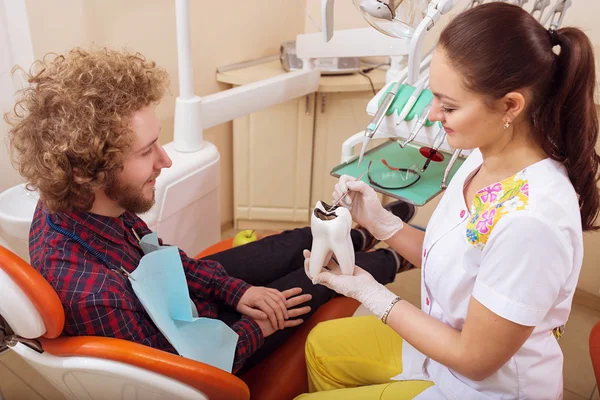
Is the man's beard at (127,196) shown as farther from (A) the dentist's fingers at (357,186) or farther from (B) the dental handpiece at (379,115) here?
(B) the dental handpiece at (379,115)

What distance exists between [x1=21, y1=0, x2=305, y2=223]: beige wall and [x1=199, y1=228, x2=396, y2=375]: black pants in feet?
2.43

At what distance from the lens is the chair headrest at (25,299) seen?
33.9 inches

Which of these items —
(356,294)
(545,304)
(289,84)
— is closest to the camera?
(545,304)

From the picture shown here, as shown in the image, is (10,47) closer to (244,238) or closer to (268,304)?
(244,238)

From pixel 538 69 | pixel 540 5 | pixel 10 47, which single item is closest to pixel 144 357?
pixel 538 69

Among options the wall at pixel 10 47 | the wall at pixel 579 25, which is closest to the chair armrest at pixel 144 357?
the wall at pixel 10 47

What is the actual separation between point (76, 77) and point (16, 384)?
1171 millimetres

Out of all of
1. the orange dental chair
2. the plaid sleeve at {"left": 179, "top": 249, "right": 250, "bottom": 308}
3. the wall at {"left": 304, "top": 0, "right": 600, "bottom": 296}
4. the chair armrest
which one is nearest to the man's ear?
the orange dental chair

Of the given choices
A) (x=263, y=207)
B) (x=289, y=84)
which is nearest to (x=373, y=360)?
(x=289, y=84)

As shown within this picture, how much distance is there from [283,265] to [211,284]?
0.23 metres

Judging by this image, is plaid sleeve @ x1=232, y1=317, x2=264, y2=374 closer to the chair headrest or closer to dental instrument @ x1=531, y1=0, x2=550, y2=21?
the chair headrest

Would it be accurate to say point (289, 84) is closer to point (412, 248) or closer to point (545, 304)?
point (412, 248)

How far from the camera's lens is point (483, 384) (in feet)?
3.32

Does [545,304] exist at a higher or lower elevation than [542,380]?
higher
